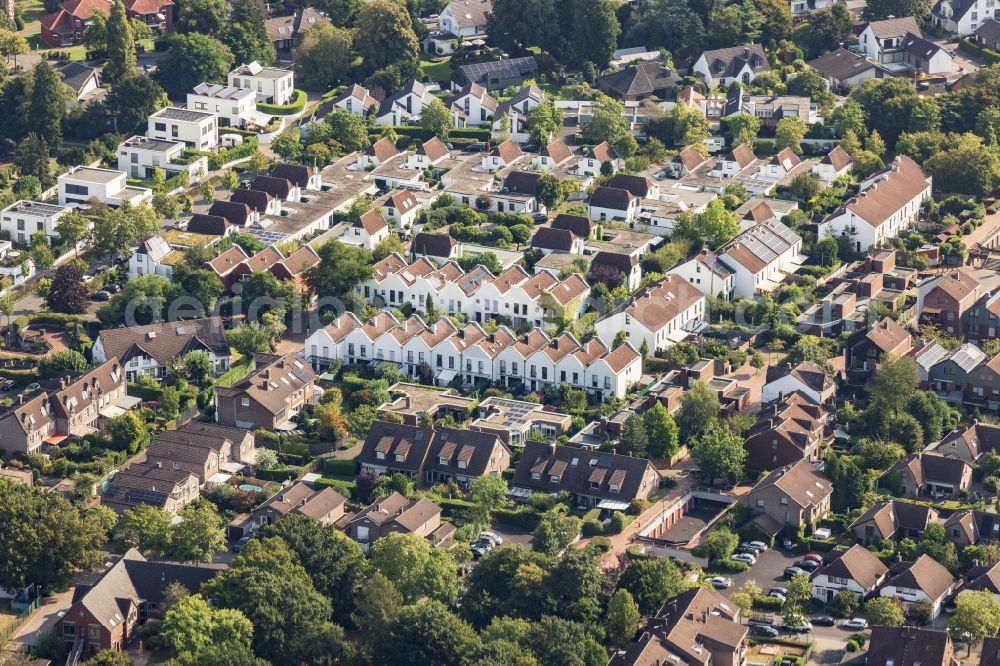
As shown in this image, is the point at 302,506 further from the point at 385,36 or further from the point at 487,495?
the point at 385,36

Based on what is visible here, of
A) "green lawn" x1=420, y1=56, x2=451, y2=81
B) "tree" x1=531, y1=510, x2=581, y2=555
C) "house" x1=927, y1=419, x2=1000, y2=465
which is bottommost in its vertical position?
"green lawn" x1=420, y1=56, x2=451, y2=81

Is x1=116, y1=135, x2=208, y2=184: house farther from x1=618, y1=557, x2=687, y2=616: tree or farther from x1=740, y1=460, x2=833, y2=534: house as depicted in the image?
x1=618, y1=557, x2=687, y2=616: tree

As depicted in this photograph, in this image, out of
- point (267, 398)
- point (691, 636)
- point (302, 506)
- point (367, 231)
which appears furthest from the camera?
point (367, 231)

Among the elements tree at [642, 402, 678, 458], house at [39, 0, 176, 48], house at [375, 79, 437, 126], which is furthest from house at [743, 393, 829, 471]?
house at [39, 0, 176, 48]

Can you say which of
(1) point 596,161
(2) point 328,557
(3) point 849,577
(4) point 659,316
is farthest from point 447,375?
(1) point 596,161

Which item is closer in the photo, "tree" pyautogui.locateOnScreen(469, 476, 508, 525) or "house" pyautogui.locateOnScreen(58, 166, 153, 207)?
"tree" pyautogui.locateOnScreen(469, 476, 508, 525)

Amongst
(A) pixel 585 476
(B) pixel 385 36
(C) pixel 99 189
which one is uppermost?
(A) pixel 585 476

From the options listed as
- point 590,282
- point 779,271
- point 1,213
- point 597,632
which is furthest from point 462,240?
point 597,632
